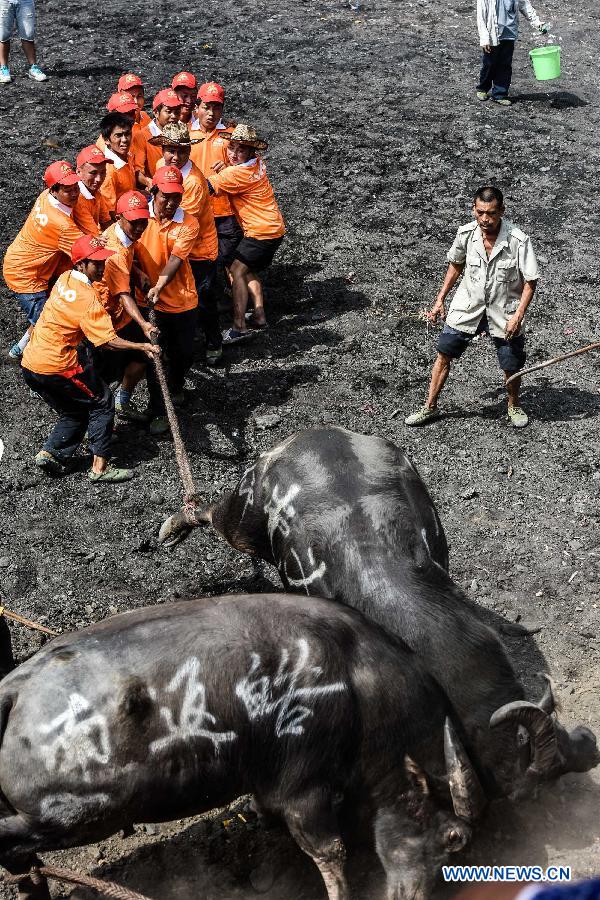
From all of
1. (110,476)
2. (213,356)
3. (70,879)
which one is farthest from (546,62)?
(70,879)

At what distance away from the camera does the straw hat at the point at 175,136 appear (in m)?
9.65

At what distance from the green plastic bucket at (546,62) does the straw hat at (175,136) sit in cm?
650

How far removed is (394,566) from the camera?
6074 mm

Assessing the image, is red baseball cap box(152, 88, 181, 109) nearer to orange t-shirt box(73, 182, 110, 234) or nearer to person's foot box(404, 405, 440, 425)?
orange t-shirt box(73, 182, 110, 234)

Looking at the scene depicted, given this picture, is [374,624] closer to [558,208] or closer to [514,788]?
[514,788]

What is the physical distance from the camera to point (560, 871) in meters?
5.91

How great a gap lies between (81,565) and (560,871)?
4039 mm

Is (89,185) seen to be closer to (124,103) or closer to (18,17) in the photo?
(124,103)

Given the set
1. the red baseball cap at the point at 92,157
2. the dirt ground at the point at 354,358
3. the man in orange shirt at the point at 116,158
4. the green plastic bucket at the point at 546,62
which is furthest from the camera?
the green plastic bucket at the point at 546,62

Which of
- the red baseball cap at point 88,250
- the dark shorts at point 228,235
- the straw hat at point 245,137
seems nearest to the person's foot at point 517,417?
the dark shorts at point 228,235

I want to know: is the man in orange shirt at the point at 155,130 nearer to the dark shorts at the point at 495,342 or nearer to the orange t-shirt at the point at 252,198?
the orange t-shirt at the point at 252,198

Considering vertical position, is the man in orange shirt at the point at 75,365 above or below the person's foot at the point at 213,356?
above

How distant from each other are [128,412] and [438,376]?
A: 9.27ft

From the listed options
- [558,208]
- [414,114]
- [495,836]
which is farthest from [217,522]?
[414,114]
